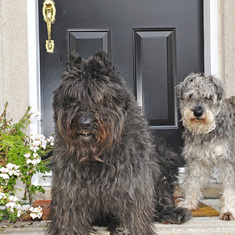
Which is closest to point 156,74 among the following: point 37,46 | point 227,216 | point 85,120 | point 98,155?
point 37,46

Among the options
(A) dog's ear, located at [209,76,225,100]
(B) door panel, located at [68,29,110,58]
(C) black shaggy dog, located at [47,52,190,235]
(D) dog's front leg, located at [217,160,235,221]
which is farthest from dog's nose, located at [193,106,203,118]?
(B) door panel, located at [68,29,110,58]

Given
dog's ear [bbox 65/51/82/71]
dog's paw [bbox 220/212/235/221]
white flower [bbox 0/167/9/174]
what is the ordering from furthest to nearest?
dog's paw [bbox 220/212/235/221]
white flower [bbox 0/167/9/174]
dog's ear [bbox 65/51/82/71]

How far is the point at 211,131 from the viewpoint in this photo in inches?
149

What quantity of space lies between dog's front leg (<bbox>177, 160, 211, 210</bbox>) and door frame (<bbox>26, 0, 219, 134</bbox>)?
51.0 inches

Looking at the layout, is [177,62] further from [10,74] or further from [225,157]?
[10,74]

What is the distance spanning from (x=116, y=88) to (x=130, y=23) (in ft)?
7.18

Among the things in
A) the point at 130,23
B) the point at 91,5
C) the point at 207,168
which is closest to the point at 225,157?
the point at 207,168

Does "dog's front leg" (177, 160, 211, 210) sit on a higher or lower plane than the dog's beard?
lower

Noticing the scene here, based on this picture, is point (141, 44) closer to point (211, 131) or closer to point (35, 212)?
point (211, 131)

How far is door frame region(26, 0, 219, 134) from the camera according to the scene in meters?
4.64

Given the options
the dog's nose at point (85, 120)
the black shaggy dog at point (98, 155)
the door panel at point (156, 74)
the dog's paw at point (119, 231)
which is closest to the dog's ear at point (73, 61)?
the black shaggy dog at point (98, 155)

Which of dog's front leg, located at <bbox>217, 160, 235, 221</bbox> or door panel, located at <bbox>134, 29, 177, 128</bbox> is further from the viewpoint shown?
door panel, located at <bbox>134, 29, 177, 128</bbox>

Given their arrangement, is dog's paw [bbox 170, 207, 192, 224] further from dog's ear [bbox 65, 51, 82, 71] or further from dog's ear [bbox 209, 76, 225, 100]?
dog's ear [bbox 65, 51, 82, 71]

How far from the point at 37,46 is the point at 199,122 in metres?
2.22
